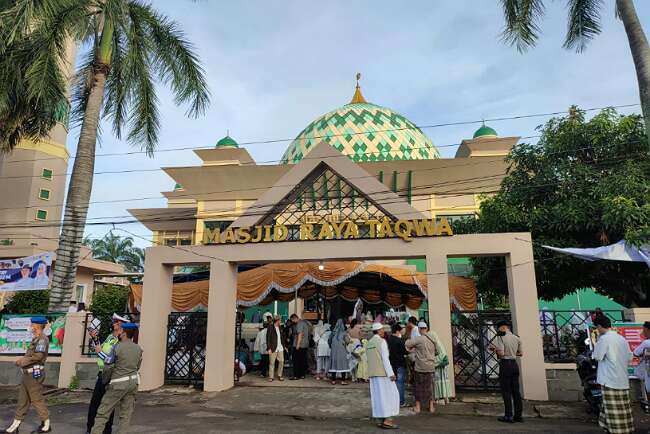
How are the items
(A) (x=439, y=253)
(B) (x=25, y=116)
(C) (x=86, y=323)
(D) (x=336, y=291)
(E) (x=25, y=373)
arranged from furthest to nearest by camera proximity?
(D) (x=336, y=291) → (B) (x=25, y=116) → (C) (x=86, y=323) → (A) (x=439, y=253) → (E) (x=25, y=373)

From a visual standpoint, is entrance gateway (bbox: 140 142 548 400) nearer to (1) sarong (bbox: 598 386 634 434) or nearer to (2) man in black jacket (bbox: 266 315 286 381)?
(2) man in black jacket (bbox: 266 315 286 381)

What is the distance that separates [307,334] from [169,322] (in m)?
3.57

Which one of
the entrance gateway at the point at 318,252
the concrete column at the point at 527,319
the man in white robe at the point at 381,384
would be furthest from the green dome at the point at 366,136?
the man in white robe at the point at 381,384

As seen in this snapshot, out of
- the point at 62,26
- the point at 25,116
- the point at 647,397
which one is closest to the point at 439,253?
the point at 647,397

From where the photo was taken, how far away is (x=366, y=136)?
26375 millimetres

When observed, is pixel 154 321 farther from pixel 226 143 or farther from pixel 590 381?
pixel 226 143

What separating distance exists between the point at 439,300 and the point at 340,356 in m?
3.27

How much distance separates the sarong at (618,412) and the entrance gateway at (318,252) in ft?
10.3

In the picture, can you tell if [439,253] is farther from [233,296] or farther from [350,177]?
[233,296]

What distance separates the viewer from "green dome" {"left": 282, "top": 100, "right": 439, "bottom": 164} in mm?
25844

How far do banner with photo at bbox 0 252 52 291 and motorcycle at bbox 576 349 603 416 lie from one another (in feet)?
42.0

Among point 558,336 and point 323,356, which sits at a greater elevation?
point 558,336

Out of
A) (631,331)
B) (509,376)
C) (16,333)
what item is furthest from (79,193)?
(631,331)

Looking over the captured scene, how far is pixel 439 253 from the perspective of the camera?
10016mm
